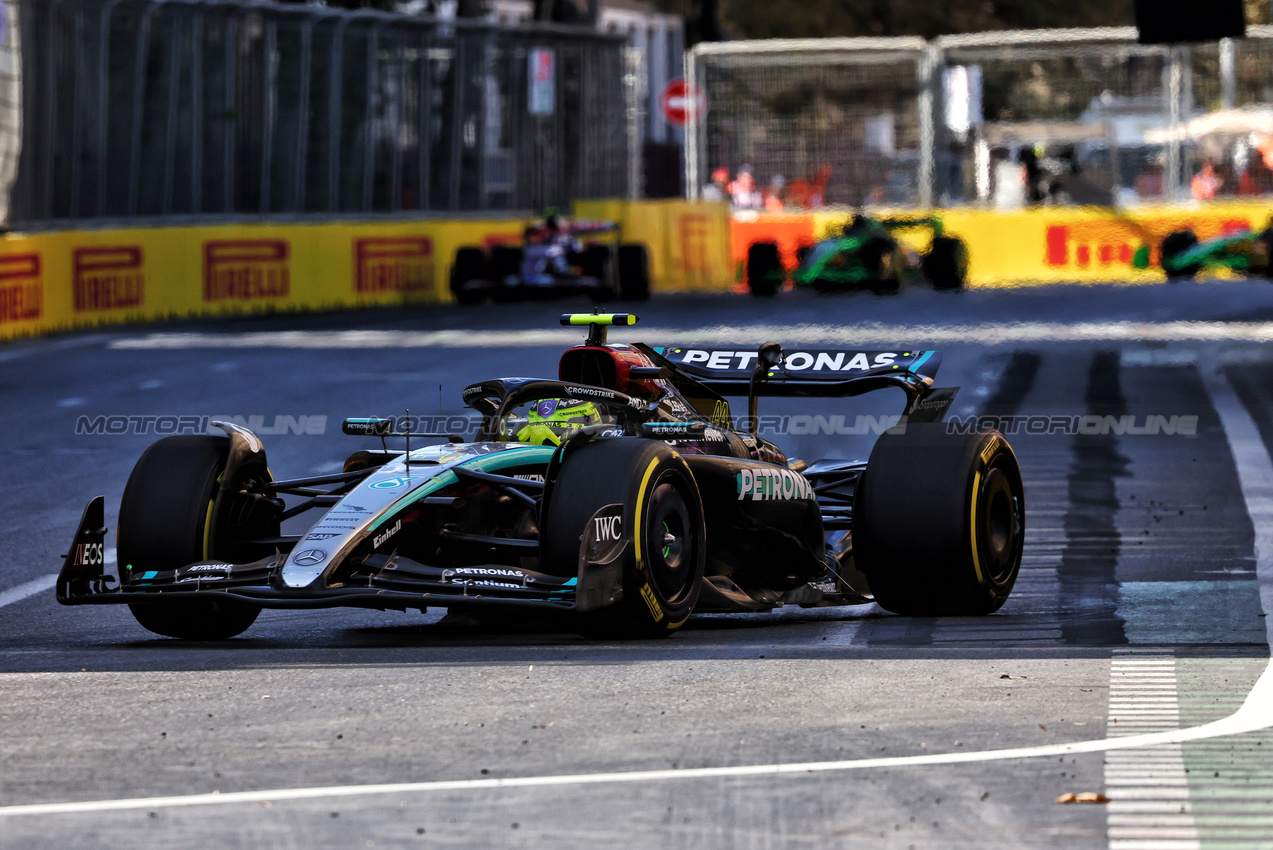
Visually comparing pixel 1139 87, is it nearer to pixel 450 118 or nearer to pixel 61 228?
pixel 450 118

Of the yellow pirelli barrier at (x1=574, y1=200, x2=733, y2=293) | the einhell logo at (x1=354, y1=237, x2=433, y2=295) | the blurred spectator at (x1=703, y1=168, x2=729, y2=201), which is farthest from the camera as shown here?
the blurred spectator at (x1=703, y1=168, x2=729, y2=201)

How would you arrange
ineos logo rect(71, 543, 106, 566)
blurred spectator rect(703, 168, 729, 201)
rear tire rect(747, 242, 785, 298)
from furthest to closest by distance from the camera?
1. blurred spectator rect(703, 168, 729, 201)
2. rear tire rect(747, 242, 785, 298)
3. ineos logo rect(71, 543, 106, 566)

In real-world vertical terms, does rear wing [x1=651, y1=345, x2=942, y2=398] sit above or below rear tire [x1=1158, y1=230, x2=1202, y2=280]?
below

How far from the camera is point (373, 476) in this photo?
796 centimetres

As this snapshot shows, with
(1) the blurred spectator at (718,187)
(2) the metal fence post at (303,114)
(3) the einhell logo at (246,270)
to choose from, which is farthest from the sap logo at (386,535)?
(1) the blurred spectator at (718,187)

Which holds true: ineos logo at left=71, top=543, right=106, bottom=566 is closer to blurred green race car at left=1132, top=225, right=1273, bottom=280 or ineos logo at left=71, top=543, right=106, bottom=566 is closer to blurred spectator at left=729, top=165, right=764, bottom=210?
blurred green race car at left=1132, top=225, right=1273, bottom=280

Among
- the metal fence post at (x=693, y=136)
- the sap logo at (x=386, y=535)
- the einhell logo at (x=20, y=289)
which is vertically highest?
the metal fence post at (x=693, y=136)

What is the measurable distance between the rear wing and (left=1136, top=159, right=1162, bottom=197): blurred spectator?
26778 mm

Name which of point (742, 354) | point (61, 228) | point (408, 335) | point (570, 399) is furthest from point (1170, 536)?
point (61, 228)

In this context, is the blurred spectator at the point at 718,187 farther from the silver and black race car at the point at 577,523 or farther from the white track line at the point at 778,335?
the silver and black race car at the point at 577,523

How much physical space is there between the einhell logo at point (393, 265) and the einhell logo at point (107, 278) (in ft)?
13.9

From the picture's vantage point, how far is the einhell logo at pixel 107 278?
23281 mm

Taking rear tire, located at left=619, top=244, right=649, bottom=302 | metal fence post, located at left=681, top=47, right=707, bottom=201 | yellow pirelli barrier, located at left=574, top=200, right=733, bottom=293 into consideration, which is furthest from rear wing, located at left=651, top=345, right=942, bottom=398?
metal fence post, located at left=681, top=47, right=707, bottom=201

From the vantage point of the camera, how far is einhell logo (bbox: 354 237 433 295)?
93.8 ft
